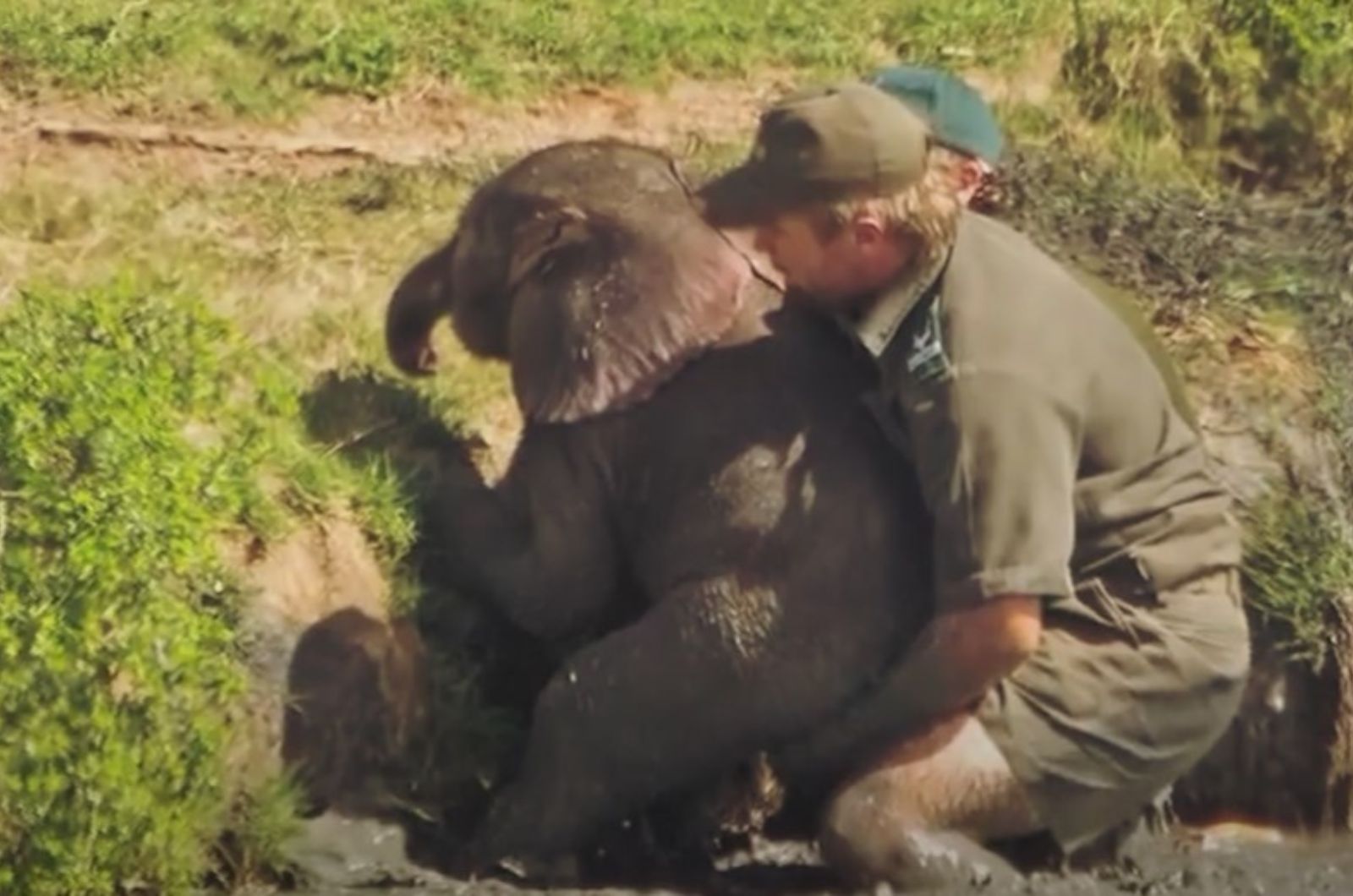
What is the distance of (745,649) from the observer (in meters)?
8.45

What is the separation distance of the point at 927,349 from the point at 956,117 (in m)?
0.59

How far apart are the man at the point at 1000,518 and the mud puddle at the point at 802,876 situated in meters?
0.13

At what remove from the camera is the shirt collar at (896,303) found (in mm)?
8281

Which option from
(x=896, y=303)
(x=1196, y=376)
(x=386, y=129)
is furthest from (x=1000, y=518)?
(x=386, y=129)

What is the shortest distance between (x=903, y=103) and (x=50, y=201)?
2.68 metres

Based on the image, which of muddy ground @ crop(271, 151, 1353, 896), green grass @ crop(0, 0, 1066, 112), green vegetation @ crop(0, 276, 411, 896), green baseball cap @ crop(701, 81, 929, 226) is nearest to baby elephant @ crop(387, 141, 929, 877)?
muddy ground @ crop(271, 151, 1353, 896)

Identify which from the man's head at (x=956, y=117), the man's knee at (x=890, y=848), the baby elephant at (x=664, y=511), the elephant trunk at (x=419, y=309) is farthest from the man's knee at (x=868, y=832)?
the elephant trunk at (x=419, y=309)

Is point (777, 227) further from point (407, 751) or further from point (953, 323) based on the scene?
point (407, 751)

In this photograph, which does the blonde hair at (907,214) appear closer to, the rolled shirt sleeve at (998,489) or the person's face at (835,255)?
the person's face at (835,255)

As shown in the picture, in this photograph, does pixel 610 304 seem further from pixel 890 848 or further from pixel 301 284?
pixel 301 284

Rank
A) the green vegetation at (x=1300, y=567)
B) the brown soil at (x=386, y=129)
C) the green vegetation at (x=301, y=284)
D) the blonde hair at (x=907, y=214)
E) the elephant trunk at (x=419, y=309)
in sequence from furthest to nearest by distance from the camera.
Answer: the brown soil at (x=386, y=129) → the green vegetation at (x=1300, y=567) → the elephant trunk at (x=419, y=309) → the blonde hair at (x=907, y=214) → the green vegetation at (x=301, y=284)

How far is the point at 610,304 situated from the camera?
867 cm

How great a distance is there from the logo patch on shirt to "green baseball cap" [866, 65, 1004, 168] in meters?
0.42

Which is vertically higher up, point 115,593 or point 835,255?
point 835,255
